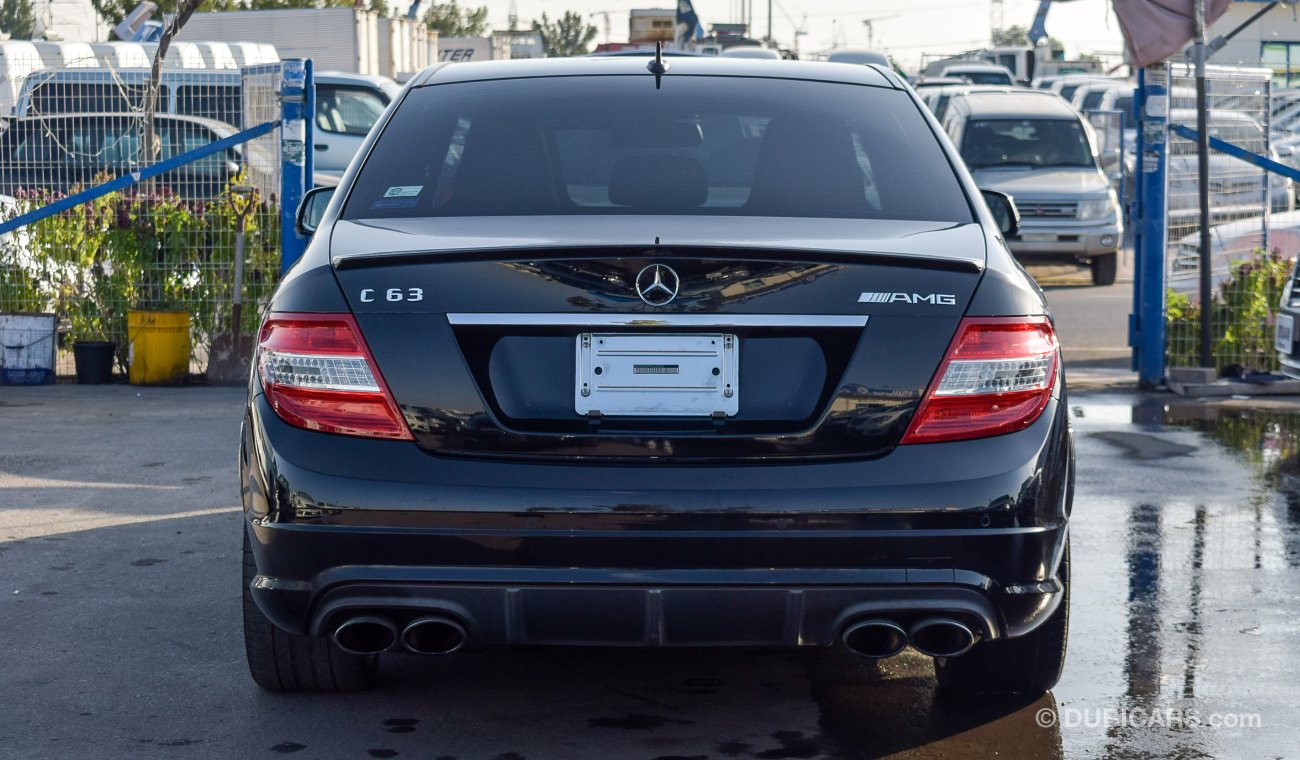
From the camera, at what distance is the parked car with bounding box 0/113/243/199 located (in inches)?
467

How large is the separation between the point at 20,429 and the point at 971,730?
20.8 ft

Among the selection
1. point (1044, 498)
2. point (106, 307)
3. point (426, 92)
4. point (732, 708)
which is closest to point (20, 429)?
point (106, 307)

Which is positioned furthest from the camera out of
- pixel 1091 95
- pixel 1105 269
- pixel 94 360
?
pixel 1091 95

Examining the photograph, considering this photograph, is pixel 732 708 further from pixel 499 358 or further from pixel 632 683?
pixel 499 358

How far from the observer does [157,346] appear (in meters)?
10.6

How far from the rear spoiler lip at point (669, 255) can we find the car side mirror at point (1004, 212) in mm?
1277

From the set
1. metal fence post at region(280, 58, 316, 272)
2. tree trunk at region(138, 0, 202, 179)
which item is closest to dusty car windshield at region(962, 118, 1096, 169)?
tree trunk at region(138, 0, 202, 179)

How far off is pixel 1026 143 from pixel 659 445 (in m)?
16.3

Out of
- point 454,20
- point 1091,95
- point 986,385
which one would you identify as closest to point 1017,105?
point 1091,95

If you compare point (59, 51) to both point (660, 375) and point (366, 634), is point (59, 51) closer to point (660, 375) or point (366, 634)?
point (366, 634)

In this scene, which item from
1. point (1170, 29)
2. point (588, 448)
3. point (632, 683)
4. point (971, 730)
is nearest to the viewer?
point (588, 448)

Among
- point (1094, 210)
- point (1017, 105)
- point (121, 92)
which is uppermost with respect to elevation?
point (1017, 105)

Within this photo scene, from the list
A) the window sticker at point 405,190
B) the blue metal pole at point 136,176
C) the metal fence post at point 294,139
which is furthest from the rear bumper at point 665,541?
the blue metal pole at point 136,176

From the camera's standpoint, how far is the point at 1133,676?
4652 mm
